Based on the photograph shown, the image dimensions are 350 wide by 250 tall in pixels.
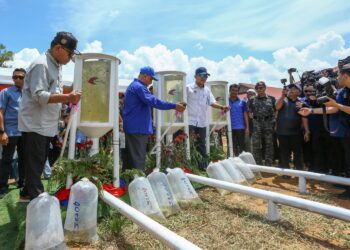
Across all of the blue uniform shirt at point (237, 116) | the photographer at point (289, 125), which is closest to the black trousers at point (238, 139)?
the blue uniform shirt at point (237, 116)

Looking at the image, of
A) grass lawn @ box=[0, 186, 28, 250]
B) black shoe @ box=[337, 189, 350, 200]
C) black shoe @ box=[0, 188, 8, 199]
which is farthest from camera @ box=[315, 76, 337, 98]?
black shoe @ box=[0, 188, 8, 199]

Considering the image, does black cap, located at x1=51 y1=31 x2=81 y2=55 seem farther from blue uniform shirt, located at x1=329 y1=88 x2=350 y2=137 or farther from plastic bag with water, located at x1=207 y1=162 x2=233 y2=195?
blue uniform shirt, located at x1=329 y1=88 x2=350 y2=137

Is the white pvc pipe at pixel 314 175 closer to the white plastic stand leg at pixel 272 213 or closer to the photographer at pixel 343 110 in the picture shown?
the photographer at pixel 343 110

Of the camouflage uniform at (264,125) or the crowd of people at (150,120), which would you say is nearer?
the crowd of people at (150,120)

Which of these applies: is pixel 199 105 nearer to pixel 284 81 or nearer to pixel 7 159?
pixel 284 81

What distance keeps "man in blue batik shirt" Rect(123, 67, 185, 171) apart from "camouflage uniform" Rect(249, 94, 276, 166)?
285 centimetres

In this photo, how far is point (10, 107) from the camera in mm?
5043

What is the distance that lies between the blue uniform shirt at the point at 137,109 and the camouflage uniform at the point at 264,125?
298cm

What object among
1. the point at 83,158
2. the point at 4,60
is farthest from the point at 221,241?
the point at 4,60

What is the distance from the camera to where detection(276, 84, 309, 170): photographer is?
619 cm

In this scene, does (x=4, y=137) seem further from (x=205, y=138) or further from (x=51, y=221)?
(x=205, y=138)

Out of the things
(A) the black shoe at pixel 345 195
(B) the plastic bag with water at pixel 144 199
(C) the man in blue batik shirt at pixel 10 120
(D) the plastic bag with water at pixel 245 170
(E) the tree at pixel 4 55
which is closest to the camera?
(B) the plastic bag with water at pixel 144 199

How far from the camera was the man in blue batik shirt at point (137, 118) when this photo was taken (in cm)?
465

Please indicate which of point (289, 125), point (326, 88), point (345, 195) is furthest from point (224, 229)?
point (289, 125)
